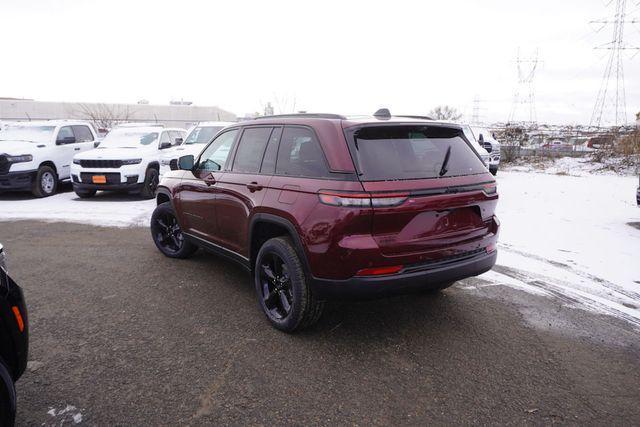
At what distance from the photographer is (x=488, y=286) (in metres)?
4.80

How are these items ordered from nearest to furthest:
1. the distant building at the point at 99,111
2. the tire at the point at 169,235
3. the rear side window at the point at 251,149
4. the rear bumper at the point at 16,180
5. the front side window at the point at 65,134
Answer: the rear side window at the point at 251,149 < the tire at the point at 169,235 < the rear bumper at the point at 16,180 < the front side window at the point at 65,134 < the distant building at the point at 99,111

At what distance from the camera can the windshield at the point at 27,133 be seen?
11000 mm

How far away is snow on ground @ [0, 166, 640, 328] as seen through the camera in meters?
4.72

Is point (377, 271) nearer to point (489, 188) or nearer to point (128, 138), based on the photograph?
point (489, 188)

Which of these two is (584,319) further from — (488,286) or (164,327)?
(164,327)

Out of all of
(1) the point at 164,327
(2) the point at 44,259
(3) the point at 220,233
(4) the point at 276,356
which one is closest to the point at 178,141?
(2) the point at 44,259

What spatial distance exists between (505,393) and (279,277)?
1868 millimetres

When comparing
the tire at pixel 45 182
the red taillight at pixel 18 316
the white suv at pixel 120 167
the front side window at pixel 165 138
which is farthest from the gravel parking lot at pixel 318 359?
the front side window at pixel 165 138

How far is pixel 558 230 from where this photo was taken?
7.21 metres

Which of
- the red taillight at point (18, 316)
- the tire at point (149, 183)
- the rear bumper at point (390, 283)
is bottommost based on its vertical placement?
the tire at point (149, 183)

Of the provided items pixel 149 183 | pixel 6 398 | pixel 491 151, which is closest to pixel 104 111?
pixel 149 183

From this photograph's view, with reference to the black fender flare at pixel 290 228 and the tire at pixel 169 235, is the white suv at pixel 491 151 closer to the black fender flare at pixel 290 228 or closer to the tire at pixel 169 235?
the tire at pixel 169 235

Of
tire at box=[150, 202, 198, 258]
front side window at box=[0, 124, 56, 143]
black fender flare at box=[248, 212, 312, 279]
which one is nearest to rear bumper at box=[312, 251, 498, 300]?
black fender flare at box=[248, 212, 312, 279]

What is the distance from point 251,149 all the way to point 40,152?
8.74 m
